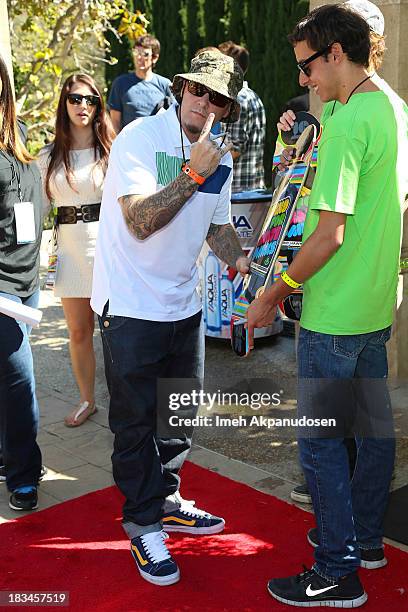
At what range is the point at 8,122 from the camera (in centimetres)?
390

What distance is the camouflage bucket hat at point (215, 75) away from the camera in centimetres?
313

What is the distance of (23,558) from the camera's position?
356 cm

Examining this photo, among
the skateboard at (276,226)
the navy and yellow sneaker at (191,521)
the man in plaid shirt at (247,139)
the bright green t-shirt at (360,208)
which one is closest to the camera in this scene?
the bright green t-shirt at (360,208)

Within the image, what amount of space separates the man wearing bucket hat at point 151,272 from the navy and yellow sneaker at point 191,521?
0.92 ft

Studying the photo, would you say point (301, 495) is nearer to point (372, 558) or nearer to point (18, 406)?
point (372, 558)

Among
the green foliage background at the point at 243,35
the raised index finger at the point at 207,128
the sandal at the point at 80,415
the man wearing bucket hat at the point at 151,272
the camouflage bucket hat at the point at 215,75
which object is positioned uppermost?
the green foliage background at the point at 243,35

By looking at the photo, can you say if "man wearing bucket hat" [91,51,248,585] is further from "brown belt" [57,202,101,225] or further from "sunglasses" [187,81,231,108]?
"brown belt" [57,202,101,225]

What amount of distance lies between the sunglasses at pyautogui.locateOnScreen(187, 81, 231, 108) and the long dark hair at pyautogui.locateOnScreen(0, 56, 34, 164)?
3.64 feet

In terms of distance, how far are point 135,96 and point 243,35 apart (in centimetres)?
438

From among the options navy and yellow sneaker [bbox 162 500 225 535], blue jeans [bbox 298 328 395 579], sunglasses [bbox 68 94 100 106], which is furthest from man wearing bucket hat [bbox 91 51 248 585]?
sunglasses [bbox 68 94 100 106]

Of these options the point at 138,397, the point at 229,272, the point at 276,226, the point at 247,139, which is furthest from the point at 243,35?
the point at 138,397

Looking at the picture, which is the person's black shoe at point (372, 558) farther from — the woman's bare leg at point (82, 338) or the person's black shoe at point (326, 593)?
the woman's bare leg at point (82, 338)

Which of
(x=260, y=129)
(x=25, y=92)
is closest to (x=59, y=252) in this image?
(x=260, y=129)

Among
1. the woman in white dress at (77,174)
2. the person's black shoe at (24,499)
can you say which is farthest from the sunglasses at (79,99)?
the person's black shoe at (24,499)
